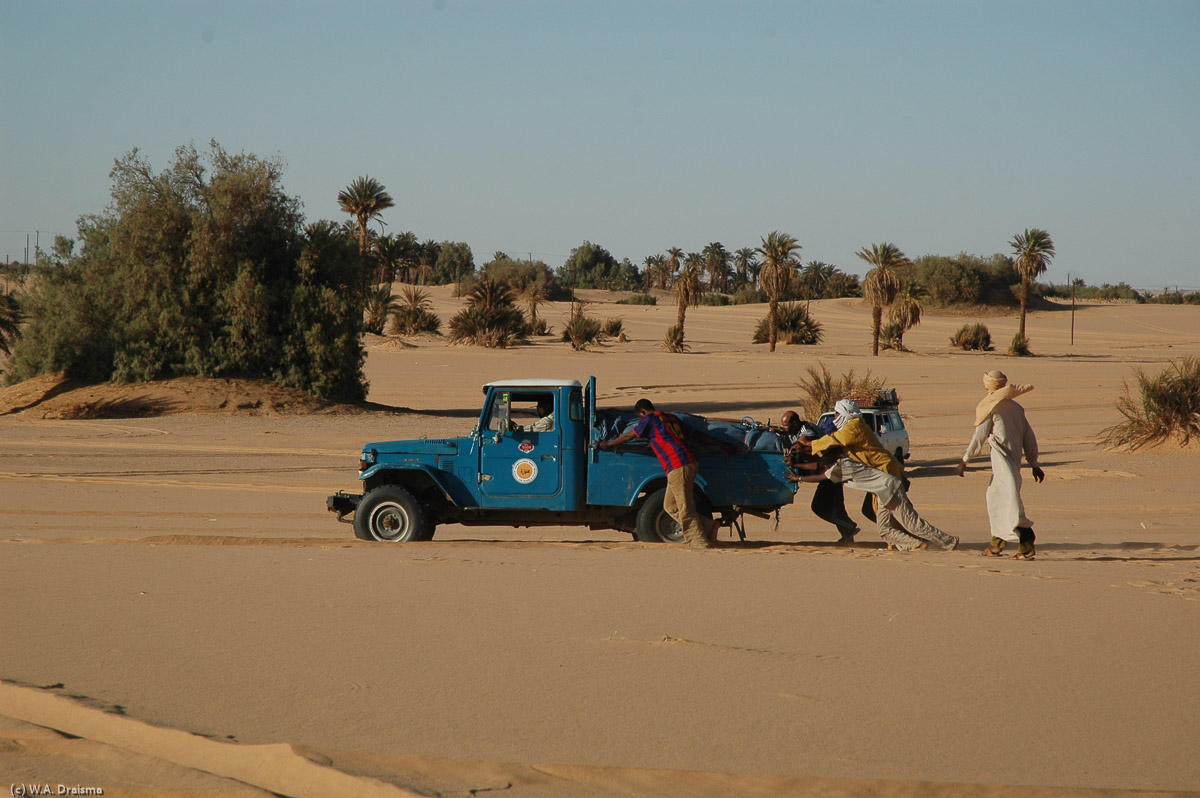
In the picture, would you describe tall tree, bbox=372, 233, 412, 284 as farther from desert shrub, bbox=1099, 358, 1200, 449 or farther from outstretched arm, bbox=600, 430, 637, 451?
outstretched arm, bbox=600, 430, 637, 451

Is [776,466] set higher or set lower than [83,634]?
higher

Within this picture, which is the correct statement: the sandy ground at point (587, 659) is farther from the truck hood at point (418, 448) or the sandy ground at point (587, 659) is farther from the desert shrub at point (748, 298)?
the desert shrub at point (748, 298)

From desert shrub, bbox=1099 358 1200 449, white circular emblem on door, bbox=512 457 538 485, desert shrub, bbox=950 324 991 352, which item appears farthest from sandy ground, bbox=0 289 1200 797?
desert shrub, bbox=950 324 991 352

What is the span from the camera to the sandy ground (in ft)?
16.7

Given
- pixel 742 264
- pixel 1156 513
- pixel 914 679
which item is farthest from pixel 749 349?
pixel 742 264

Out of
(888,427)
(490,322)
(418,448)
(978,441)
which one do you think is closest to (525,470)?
(418,448)

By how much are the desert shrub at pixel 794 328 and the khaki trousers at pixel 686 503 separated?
61802 millimetres

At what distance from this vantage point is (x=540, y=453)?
11.8 metres

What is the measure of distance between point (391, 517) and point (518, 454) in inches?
63.8

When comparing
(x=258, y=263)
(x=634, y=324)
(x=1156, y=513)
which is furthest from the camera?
(x=634, y=324)

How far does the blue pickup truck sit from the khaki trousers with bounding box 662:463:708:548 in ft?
1.45

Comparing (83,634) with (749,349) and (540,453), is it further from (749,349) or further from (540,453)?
(749,349)

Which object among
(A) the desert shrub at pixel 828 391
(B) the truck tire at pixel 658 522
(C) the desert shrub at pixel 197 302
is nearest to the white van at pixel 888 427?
(A) the desert shrub at pixel 828 391

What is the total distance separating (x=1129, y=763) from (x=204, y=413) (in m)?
29.6
